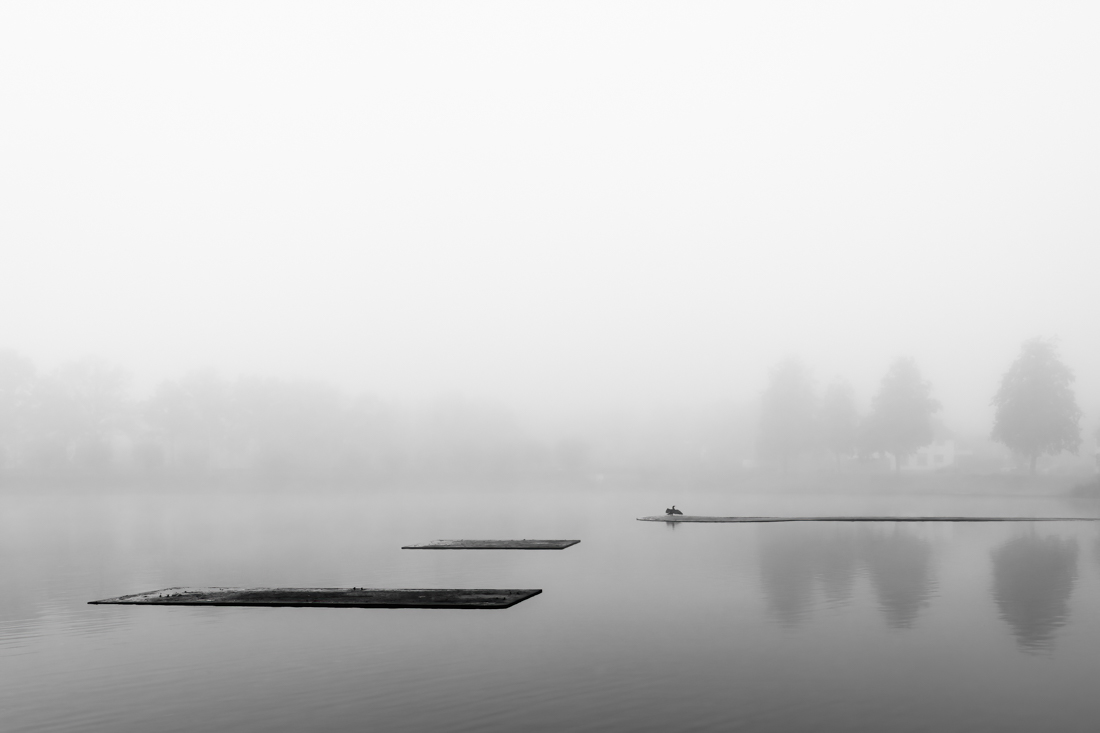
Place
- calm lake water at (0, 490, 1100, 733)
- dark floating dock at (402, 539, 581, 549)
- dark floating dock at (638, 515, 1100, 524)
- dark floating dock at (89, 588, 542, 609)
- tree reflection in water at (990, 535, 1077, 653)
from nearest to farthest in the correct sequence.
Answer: calm lake water at (0, 490, 1100, 733)
tree reflection in water at (990, 535, 1077, 653)
dark floating dock at (89, 588, 542, 609)
dark floating dock at (402, 539, 581, 549)
dark floating dock at (638, 515, 1100, 524)

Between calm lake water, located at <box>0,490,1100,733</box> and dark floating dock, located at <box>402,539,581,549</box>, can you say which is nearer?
calm lake water, located at <box>0,490,1100,733</box>

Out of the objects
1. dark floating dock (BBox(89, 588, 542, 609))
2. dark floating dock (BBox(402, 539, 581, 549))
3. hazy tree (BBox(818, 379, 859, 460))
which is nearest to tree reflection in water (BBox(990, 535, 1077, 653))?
dark floating dock (BBox(89, 588, 542, 609))

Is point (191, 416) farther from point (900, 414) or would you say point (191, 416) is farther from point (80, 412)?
point (900, 414)

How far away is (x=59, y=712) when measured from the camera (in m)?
21.5

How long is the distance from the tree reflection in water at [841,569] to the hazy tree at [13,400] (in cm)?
12006

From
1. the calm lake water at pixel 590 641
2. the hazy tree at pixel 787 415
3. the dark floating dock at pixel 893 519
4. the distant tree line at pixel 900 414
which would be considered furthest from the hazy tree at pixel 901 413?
the calm lake water at pixel 590 641

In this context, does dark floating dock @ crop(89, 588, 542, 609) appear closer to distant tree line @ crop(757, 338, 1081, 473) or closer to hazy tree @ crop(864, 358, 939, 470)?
distant tree line @ crop(757, 338, 1081, 473)

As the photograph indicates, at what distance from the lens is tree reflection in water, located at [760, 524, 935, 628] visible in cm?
3474

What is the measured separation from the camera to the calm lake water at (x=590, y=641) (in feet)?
69.3

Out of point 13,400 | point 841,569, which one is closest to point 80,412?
→ point 13,400

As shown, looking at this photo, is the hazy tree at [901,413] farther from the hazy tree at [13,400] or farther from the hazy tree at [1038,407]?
the hazy tree at [13,400]

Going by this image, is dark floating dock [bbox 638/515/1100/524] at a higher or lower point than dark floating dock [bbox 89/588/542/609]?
lower

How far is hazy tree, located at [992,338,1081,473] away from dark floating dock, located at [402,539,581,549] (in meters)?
75.6

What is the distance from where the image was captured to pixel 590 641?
29.0m
